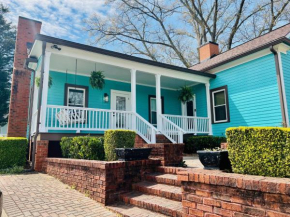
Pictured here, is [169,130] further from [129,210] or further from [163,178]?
[129,210]

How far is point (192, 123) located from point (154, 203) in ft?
23.5

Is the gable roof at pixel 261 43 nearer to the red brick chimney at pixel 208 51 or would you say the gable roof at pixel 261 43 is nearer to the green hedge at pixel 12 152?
the red brick chimney at pixel 208 51

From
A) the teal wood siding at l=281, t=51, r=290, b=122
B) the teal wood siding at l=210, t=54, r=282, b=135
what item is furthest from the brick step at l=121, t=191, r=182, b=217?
the teal wood siding at l=281, t=51, r=290, b=122

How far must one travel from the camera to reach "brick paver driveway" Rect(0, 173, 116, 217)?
3.13 meters

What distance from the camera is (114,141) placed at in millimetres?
4547

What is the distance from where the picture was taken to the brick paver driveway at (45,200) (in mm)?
3129

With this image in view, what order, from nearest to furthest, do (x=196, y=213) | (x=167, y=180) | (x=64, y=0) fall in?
(x=196, y=213) → (x=167, y=180) → (x=64, y=0)

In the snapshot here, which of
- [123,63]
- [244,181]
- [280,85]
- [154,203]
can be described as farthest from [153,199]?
[280,85]

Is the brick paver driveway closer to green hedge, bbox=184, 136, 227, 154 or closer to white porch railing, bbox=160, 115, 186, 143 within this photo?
white porch railing, bbox=160, 115, 186, 143

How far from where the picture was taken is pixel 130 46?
21.5 m

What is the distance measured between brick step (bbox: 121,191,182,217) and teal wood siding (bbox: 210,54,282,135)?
6401 mm

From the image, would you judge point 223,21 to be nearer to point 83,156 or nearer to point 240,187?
point 83,156

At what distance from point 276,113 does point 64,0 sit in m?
11.6

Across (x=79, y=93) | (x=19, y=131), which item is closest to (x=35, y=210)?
(x=79, y=93)
